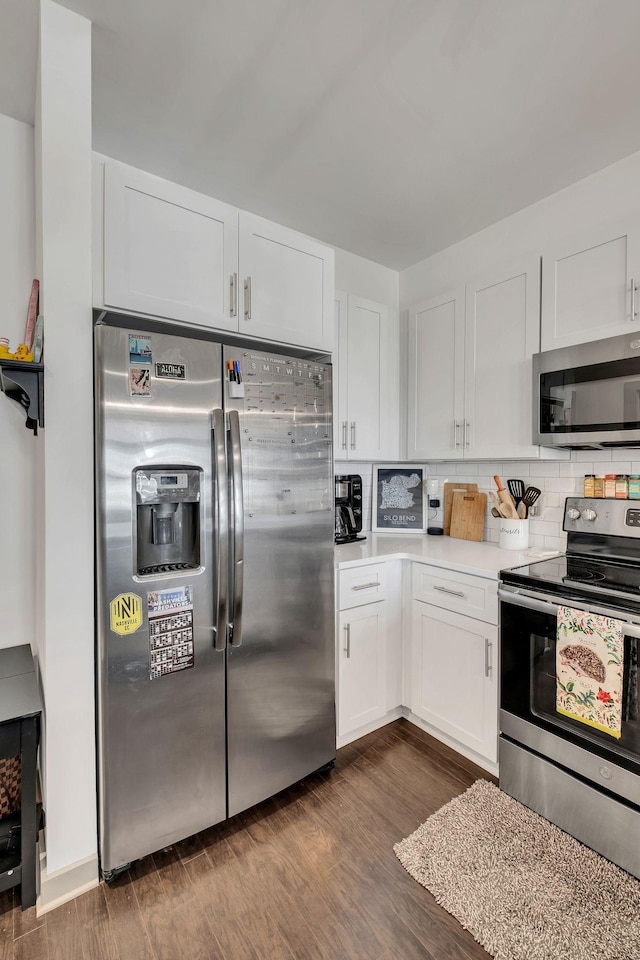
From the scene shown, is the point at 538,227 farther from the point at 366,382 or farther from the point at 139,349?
the point at 139,349

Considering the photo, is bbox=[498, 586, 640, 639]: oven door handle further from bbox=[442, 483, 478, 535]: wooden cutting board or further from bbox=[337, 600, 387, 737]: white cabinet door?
bbox=[442, 483, 478, 535]: wooden cutting board

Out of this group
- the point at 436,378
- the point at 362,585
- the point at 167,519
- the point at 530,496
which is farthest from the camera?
the point at 436,378

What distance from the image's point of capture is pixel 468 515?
2.78 metres

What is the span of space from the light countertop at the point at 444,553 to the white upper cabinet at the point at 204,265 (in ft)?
3.35

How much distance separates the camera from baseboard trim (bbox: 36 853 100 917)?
1.42 meters

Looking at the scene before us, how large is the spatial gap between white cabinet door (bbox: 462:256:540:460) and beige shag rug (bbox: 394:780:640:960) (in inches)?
61.4

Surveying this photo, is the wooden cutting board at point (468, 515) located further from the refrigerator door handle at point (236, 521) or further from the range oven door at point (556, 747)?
the refrigerator door handle at point (236, 521)

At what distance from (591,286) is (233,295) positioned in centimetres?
156

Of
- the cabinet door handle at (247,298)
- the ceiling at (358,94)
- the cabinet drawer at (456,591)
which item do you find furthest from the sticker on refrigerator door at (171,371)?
the cabinet drawer at (456,591)

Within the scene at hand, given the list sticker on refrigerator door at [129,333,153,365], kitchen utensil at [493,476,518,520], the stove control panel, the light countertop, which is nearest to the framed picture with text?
the light countertop

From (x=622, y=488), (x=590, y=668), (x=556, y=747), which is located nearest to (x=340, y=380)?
(x=622, y=488)

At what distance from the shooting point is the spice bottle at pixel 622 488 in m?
2.09

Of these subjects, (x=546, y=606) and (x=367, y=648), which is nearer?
(x=546, y=606)

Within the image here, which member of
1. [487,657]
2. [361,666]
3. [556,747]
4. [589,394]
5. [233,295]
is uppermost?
[233,295]
